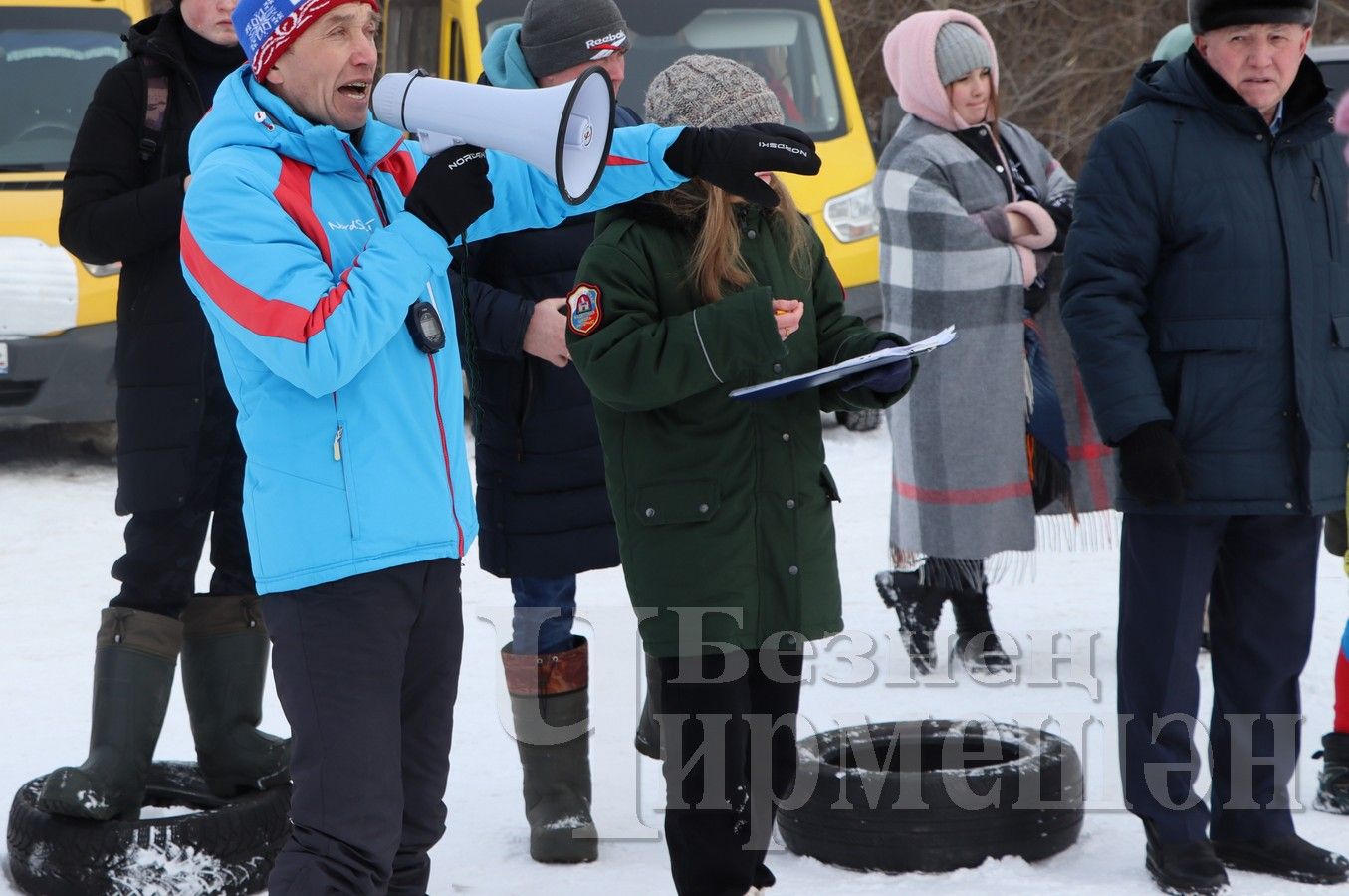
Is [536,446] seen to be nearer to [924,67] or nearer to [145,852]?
[145,852]

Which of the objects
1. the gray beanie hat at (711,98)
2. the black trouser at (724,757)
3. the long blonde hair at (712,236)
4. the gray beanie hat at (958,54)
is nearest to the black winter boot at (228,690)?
the black trouser at (724,757)

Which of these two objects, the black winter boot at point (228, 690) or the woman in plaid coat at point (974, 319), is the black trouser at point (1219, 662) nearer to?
the woman in plaid coat at point (974, 319)

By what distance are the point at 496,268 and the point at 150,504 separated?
0.88m

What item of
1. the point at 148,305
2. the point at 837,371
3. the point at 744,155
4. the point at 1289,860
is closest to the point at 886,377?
the point at 837,371

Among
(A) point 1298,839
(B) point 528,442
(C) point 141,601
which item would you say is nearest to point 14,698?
(C) point 141,601

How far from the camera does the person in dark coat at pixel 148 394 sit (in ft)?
11.4

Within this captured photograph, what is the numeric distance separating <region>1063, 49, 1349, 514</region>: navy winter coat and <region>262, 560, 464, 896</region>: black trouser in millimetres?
1545

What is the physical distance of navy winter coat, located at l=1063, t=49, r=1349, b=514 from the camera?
11.3 feet

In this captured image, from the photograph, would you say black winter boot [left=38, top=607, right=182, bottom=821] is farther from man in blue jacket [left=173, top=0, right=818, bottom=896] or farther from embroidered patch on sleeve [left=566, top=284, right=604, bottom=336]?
embroidered patch on sleeve [left=566, top=284, right=604, bottom=336]

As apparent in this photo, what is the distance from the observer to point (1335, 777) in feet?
13.1

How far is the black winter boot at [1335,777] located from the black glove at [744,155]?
207cm

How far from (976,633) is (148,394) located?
106 inches

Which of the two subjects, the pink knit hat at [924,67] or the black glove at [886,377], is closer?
the black glove at [886,377]

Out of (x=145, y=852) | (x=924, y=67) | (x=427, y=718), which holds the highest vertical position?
(x=924, y=67)
